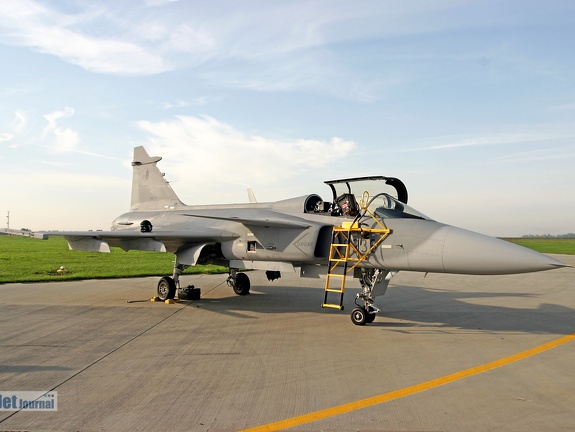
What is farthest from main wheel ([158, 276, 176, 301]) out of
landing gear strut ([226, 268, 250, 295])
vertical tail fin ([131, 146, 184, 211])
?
vertical tail fin ([131, 146, 184, 211])

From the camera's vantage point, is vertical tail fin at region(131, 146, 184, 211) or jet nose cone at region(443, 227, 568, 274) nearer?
jet nose cone at region(443, 227, 568, 274)

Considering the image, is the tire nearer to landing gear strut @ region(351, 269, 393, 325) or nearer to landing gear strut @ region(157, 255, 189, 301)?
landing gear strut @ region(351, 269, 393, 325)

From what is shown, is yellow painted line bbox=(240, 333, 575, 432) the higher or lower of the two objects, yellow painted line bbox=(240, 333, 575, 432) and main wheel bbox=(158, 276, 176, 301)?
the lower

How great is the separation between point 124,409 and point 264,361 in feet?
7.07

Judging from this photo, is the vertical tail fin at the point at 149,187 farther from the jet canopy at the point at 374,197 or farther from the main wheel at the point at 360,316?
the main wheel at the point at 360,316

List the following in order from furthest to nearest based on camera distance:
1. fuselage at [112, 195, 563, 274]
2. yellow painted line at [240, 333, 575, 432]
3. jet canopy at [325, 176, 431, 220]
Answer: jet canopy at [325, 176, 431, 220]
fuselage at [112, 195, 563, 274]
yellow painted line at [240, 333, 575, 432]

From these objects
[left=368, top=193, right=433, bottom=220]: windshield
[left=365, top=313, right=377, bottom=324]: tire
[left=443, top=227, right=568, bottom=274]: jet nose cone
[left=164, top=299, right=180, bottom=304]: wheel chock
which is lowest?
[left=164, top=299, right=180, bottom=304]: wheel chock

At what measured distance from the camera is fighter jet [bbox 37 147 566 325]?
7418 mm

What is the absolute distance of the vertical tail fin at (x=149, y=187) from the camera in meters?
14.1

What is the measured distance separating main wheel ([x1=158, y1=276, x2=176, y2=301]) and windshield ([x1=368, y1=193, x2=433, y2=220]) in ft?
18.6

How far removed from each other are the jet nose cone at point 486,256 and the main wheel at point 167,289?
6.95 meters

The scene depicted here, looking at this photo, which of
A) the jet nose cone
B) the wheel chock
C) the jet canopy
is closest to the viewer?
the jet nose cone

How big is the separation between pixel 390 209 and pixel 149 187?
28.7 feet

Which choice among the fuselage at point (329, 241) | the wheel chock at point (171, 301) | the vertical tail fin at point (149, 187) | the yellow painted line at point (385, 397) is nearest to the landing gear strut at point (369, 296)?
the fuselage at point (329, 241)
